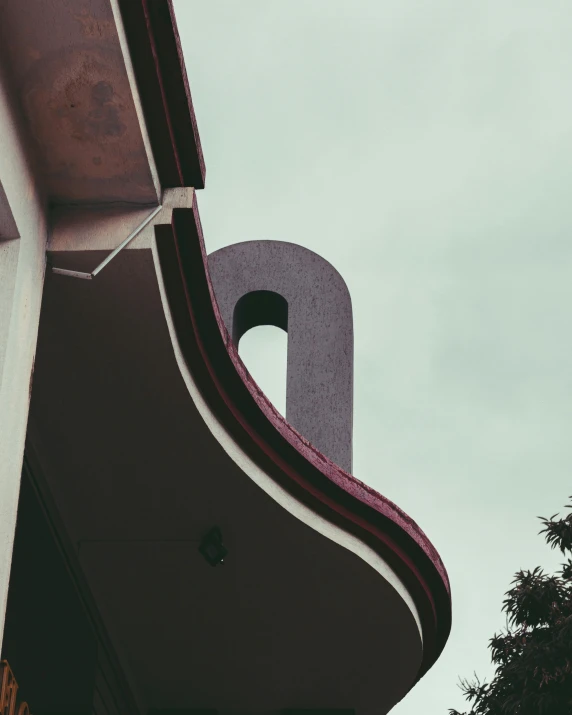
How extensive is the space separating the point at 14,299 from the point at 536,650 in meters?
10.4

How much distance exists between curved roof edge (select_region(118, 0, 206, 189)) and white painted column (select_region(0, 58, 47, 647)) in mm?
560

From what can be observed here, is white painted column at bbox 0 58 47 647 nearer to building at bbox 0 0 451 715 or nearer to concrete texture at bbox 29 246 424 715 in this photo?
building at bbox 0 0 451 715

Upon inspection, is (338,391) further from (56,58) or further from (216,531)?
(56,58)

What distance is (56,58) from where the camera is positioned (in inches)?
166

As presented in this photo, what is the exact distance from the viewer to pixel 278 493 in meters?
6.47

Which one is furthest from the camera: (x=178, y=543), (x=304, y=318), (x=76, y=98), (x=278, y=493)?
(x=304, y=318)

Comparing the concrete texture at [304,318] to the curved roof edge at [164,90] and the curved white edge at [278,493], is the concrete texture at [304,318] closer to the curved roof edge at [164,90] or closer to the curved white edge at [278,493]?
the curved white edge at [278,493]

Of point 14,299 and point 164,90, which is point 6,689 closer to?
point 14,299

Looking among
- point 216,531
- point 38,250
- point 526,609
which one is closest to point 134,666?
point 216,531

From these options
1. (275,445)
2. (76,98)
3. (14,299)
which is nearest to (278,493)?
(275,445)

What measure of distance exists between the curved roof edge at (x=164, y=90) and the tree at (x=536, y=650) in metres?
9.53

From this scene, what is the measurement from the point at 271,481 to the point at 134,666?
259 centimetres

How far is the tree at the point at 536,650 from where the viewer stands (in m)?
12.5

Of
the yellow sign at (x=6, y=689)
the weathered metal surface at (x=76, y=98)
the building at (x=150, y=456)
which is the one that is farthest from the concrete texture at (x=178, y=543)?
the yellow sign at (x=6, y=689)
